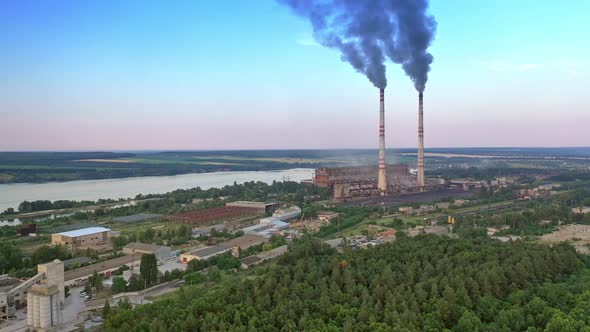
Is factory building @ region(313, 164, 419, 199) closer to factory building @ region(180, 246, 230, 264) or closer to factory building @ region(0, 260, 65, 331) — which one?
factory building @ region(180, 246, 230, 264)

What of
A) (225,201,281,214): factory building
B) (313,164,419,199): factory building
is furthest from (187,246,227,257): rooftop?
(313,164,419,199): factory building

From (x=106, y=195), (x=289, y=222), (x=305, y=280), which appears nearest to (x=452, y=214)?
(x=289, y=222)

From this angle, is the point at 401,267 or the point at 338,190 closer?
the point at 401,267

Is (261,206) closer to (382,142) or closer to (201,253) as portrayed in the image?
(382,142)

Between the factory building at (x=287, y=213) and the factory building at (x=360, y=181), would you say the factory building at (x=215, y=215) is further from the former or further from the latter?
the factory building at (x=360, y=181)

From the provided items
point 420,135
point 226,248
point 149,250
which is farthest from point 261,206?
point 420,135

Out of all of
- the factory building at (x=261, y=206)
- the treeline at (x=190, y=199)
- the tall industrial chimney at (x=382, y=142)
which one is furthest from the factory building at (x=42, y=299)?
the tall industrial chimney at (x=382, y=142)

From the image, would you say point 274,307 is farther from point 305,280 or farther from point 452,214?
point 452,214
